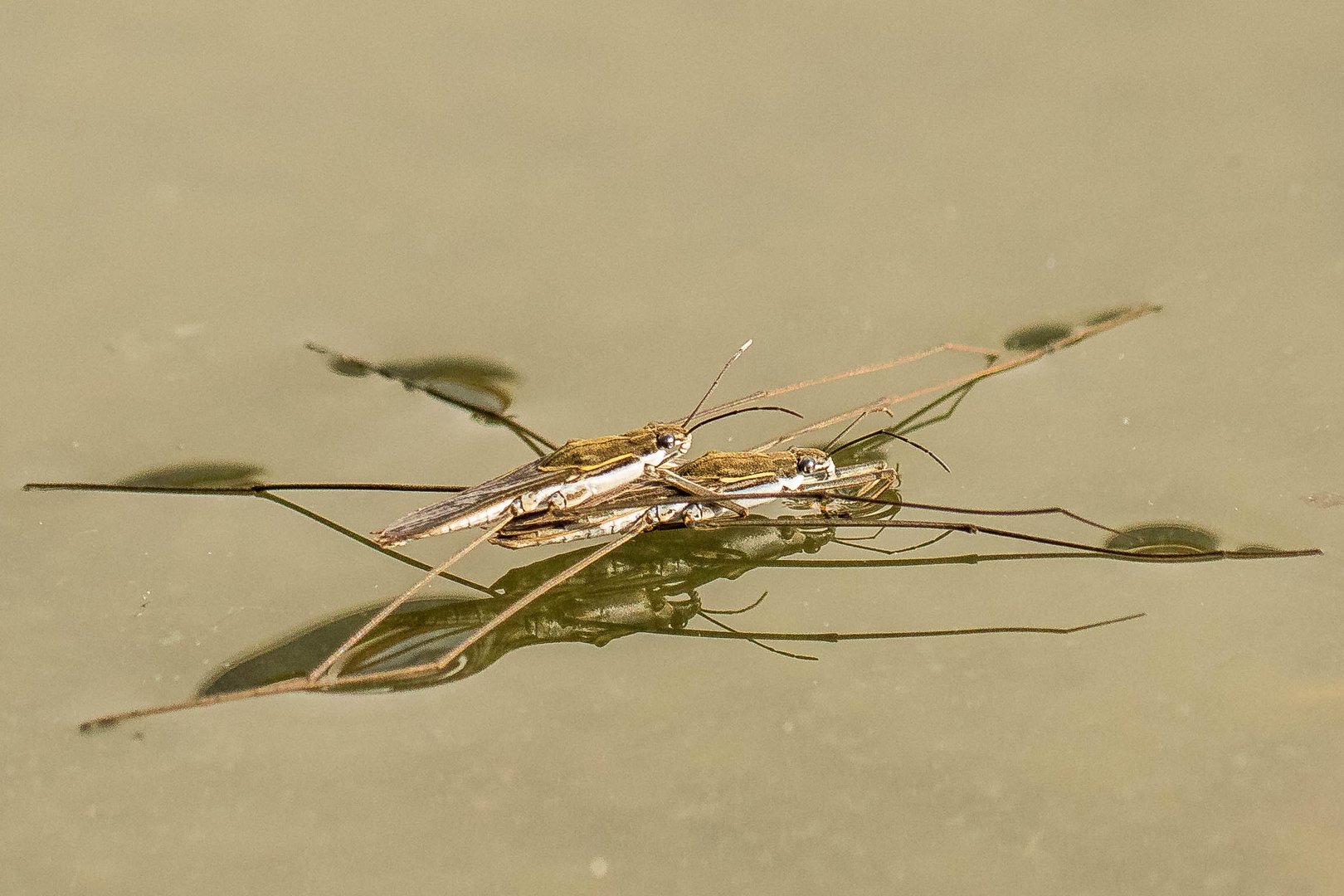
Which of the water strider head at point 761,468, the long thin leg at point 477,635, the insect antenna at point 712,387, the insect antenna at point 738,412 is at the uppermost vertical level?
the insect antenna at point 712,387

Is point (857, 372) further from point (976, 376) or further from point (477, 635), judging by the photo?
point (477, 635)

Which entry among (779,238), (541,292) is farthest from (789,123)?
(541,292)

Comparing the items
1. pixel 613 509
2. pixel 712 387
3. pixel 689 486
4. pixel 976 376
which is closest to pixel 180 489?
pixel 613 509

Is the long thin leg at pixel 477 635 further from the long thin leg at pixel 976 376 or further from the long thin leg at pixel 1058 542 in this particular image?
the long thin leg at pixel 976 376

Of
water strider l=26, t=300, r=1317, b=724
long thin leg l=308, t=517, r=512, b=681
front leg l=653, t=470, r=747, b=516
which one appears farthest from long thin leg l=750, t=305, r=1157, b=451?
long thin leg l=308, t=517, r=512, b=681

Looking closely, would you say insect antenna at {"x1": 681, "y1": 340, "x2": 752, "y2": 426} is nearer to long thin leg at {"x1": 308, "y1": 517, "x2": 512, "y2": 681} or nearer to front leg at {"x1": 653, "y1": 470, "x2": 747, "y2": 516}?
front leg at {"x1": 653, "y1": 470, "x2": 747, "y2": 516}

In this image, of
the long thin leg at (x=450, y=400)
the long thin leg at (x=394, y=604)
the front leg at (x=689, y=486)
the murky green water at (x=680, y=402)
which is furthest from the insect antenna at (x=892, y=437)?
the long thin leg at (x=394, y=604)
